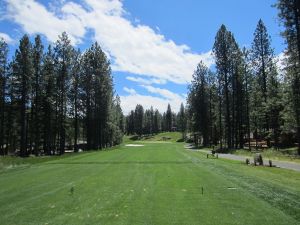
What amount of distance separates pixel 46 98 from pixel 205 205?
50737 mm

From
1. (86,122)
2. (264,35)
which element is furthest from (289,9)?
(86,122)

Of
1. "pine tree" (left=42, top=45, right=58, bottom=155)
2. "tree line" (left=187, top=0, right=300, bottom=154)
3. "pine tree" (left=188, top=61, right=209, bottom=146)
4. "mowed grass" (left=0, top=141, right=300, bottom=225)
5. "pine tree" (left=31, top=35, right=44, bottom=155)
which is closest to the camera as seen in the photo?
"mowed grass" (left=0, top=141, right=300, bottom=225)

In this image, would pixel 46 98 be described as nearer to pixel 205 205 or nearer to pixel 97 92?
pixel 97 92

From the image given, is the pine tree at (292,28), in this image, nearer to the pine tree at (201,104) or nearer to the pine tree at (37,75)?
the pine tree at (37,75)

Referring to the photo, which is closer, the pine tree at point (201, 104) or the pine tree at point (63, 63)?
the pine tree at point (63, 63)

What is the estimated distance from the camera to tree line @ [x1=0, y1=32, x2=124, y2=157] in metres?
51.9

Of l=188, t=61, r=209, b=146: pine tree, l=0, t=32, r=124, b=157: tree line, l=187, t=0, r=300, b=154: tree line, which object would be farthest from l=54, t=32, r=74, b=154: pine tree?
l=188, t=61, r=209, b=146: pine tree

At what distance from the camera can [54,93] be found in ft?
191

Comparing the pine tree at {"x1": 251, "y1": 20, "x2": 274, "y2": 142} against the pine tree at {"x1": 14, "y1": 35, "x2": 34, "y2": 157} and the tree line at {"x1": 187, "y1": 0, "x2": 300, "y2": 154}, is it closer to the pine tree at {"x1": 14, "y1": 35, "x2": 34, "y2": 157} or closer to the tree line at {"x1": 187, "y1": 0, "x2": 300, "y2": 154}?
the tree line at {"x1": 187, "y1": 0, "x2": 300, "y2": 154}

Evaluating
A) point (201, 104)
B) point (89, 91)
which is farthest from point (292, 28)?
point (201, 104)

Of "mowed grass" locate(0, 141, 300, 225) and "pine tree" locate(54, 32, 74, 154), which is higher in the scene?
"pine tree" locate(54, 32, 74, 154)

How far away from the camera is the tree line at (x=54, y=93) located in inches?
2042

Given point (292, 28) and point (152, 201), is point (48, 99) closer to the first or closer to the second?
point (292, 28)

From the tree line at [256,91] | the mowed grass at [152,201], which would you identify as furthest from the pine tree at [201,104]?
the mowed grass at [152,201]
